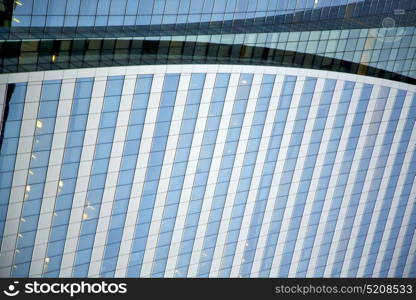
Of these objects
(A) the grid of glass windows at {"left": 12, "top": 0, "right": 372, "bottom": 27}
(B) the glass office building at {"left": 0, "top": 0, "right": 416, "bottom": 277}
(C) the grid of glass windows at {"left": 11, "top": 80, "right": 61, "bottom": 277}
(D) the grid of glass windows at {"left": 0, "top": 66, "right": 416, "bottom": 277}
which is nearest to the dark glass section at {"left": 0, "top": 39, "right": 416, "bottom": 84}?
(B) the glass office building at {"left": 0, "top": 0, "right": 416, "bottom": 277}

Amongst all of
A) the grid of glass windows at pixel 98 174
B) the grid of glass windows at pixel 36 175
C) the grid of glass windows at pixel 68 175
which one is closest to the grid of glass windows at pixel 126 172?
the grid of glass windows at pixel 98 174

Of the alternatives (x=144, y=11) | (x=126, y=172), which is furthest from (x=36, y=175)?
(x=144, y=11)

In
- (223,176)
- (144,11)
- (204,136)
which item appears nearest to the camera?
(144,11)

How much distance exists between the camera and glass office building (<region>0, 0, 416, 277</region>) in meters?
62.7

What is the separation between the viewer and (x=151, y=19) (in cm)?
6631

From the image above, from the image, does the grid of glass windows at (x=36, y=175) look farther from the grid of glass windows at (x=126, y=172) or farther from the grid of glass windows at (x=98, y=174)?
the grid of glass windows at (x=126, y=172)

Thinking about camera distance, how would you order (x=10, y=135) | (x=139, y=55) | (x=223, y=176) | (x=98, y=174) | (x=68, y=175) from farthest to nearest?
(x=223, y=176), (x=98, y=174), (x=139, y=55), (x=68, y=175), (x=10, y=135)

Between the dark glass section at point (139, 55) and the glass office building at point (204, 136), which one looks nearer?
the dark glass section at point (139, 55)

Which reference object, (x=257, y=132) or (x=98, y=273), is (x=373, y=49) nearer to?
(x=257, y=132)

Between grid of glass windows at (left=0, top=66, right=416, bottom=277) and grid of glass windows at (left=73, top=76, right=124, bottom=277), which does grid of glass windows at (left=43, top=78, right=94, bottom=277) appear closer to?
grid of glass windows at (left=0, top=66, right=416, bottom=277)

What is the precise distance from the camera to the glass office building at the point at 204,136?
62.7m

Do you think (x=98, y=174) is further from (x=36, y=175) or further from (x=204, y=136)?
(x=204, y=136)

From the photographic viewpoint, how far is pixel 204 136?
240 feet

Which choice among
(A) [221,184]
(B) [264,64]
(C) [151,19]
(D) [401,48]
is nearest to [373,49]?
(D) [401,48]
